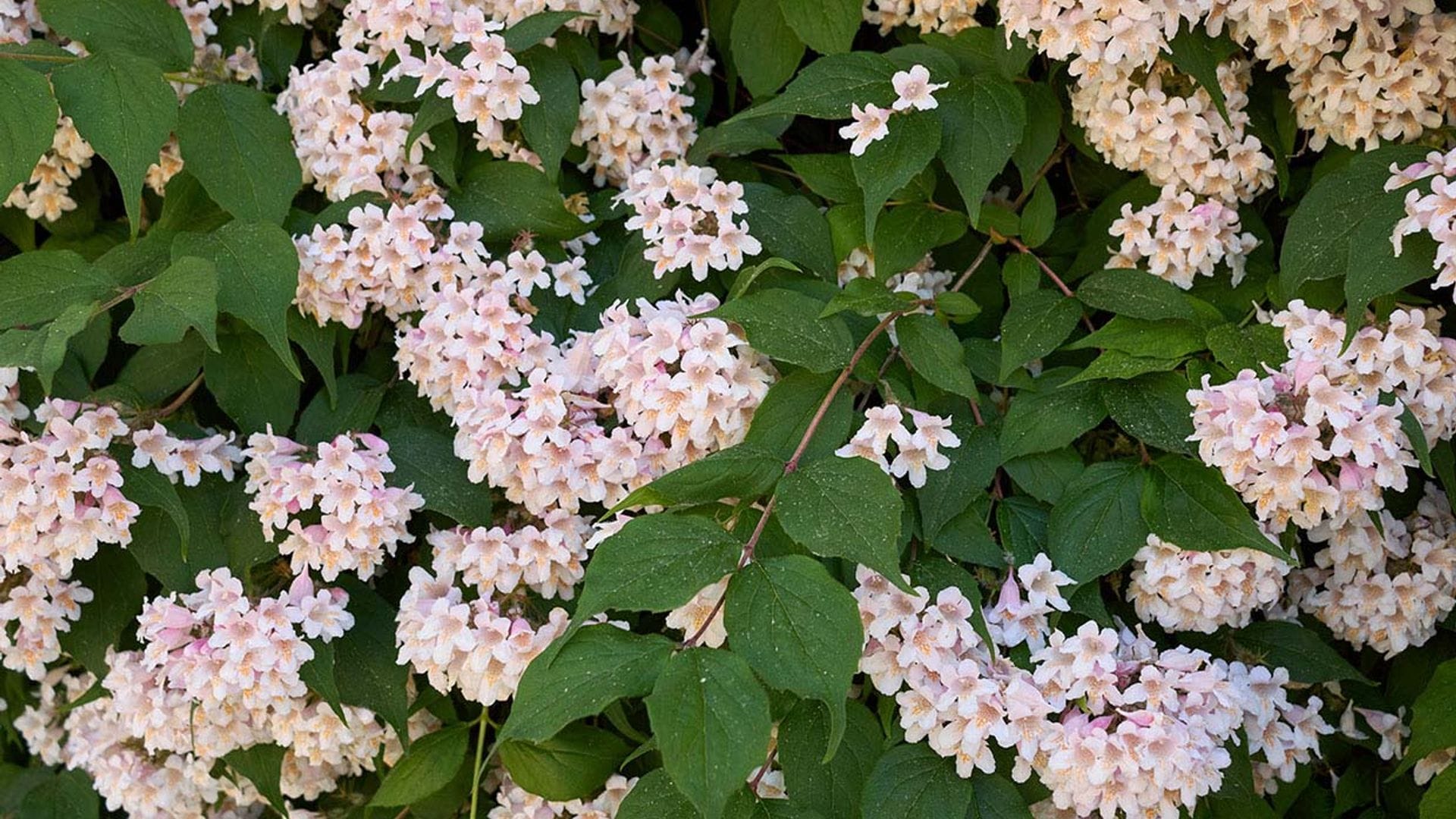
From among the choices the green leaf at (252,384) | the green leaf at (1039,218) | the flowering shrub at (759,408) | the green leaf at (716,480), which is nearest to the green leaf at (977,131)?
the flowering shrub at (759,408)

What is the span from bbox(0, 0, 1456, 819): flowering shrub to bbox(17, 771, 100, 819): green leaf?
2.15 feet

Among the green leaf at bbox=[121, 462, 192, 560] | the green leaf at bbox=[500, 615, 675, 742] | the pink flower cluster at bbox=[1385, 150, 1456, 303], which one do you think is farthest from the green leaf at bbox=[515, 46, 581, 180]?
the pink flower cluster at bbox=[1385, 150, 1456, 303]

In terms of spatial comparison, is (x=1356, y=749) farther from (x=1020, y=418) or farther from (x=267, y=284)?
(x=267, y=284)

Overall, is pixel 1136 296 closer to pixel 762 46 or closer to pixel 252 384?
pixel 762 46

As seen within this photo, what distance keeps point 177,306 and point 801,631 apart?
0.96 meters

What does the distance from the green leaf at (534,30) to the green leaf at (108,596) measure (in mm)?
1024

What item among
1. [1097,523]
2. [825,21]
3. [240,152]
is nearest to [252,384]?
[240,152]

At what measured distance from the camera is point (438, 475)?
1962mm

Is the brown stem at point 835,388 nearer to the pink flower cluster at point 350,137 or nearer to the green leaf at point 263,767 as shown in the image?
the pink flower cluster at point 350,137

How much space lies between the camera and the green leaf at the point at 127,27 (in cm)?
206

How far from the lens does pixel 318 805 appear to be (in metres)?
2.45

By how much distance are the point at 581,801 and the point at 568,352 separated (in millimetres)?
674

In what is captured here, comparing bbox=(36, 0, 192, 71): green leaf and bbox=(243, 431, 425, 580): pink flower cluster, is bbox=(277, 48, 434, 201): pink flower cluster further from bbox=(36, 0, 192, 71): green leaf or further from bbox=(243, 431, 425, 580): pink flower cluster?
bbox=(243, 431, 425, 580): pink flower cluster

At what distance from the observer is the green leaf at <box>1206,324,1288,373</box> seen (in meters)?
1.72
